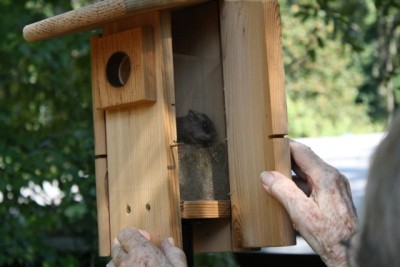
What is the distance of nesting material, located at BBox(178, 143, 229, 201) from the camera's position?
2.26 meters

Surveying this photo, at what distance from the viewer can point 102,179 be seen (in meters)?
2.41

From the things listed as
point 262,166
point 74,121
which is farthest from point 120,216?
point 74,121

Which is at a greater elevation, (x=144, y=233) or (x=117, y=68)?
(x=117, y=68)

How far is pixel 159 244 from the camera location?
2186 mm

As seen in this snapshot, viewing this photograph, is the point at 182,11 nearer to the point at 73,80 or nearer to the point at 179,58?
the point at 179,58

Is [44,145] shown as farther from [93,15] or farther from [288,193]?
[288,193]

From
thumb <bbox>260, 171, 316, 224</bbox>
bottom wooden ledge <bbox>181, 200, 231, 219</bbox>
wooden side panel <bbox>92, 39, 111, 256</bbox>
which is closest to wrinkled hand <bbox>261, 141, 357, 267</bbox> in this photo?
thumb <bbox>260, 171, 316, 224</bbox>

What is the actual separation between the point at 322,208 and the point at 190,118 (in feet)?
1.66

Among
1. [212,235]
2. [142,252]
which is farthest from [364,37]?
[142,252]

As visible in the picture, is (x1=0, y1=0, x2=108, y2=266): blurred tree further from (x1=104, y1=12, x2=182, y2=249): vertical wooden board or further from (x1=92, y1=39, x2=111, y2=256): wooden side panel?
(x1=104, y1=12, x2=182, y2=249): vertical wooden board

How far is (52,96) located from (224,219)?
3068 millimetres

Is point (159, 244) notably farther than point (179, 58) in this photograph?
No

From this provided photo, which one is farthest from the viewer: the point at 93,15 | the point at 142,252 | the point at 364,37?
the point at 364,37

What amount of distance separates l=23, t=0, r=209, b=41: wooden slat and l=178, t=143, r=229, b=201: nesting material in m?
0.39
